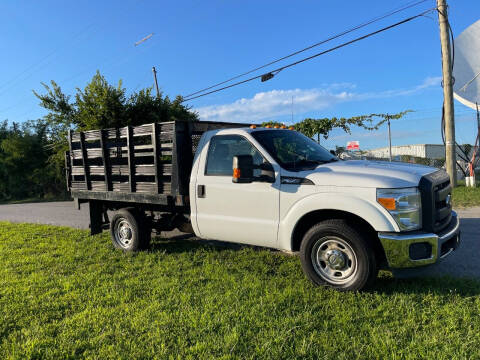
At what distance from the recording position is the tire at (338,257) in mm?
3693

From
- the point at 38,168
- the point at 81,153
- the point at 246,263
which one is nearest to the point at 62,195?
the point at 38,168

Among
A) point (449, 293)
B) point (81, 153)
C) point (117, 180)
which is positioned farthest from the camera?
point (81, 153)

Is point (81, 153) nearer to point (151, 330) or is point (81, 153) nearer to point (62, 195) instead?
point (151, 330)

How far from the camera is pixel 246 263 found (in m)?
5.11

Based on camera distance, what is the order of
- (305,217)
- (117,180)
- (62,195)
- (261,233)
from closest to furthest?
(305,217), (261,233), (117,180), (62,195)

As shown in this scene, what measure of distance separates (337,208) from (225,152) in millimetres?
1813

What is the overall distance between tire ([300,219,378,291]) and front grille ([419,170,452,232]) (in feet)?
2.20

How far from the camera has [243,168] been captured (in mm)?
4066

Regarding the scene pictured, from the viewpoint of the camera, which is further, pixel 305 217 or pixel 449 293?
pixel 305 217

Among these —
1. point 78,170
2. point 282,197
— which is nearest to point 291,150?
point 282,197

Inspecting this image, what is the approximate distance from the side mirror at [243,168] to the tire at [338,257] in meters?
0.96

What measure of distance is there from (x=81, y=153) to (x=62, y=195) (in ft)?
86.1

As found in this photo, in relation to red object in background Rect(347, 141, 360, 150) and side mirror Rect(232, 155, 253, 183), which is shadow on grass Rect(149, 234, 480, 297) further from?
red object in background Rect(347, 141, 360, 150)

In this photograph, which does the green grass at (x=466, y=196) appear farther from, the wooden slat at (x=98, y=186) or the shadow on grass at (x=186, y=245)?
the wooden slat at (x=98, y=186)
